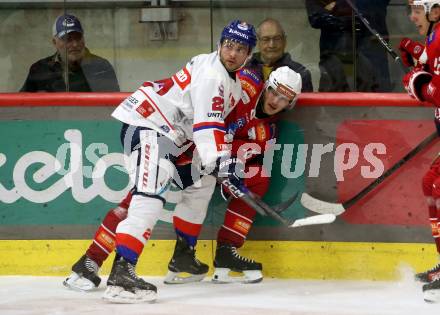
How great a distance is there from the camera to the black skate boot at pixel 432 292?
16.7 feet

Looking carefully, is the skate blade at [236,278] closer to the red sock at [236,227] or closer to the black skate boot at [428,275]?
the red sock at [236,227]

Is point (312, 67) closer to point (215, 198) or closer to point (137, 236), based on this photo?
point (215, 198)

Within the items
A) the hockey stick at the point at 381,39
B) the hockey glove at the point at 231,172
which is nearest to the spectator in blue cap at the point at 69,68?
the hockey glove at the point at 231,172

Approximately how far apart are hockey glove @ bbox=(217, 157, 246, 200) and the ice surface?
0.46 meters

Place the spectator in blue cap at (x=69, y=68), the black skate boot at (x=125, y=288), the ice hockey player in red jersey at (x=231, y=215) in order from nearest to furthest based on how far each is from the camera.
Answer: the black skate boot at (x=125, y=288)
the ice hockey player in red jersey at (x=231, y=215)
the spectator in blue cap at (x=69, y=68)

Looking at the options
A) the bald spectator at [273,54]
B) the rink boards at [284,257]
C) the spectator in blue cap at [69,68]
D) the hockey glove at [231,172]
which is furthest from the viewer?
the spectator in blue cap at [69,68]

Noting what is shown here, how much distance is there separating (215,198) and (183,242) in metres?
0.29

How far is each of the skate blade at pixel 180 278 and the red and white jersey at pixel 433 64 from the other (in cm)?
141

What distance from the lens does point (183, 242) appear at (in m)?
5.59

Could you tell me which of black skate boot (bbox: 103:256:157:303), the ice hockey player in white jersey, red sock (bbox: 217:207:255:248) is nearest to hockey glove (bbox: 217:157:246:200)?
the ice hockey player in white jersey

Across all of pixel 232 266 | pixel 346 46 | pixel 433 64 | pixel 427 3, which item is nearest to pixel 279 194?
pixel 232 266

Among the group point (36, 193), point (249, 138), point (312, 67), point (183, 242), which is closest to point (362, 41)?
point (312, 67)

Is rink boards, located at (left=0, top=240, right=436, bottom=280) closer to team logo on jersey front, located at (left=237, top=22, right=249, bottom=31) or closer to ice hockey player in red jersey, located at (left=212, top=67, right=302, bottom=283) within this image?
ice hockey player in red jersey, located at (left=212, top=67, right=302, bottom=283)

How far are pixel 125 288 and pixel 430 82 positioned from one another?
165 cm
